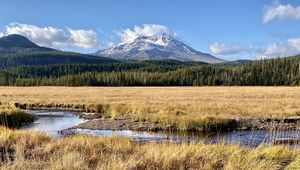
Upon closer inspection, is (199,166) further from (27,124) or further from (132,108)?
(132,108)

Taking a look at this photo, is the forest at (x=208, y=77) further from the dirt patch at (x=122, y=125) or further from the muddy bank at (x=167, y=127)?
the dirt patch at (x=122, y=125)

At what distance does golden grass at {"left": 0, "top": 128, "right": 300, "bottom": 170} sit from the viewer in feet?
30.3

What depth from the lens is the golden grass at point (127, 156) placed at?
9227 mm

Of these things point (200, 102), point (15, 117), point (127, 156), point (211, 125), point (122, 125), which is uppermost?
point (127, 156)

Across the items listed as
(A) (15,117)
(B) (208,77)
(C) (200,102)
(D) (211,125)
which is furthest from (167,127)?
(B) (208,77)

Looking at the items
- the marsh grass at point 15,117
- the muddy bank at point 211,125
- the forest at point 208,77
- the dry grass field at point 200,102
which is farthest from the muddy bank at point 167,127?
the forest at point 208,77

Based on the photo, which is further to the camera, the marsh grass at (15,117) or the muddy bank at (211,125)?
the marsh grass at (15,117)

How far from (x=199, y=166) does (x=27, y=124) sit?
79.9 ft

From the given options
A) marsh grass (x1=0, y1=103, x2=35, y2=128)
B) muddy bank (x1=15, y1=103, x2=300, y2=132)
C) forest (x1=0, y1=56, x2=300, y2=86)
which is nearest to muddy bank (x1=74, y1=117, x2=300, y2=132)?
muddy bank (x1=15, y1=103, x2=300, y2=132)

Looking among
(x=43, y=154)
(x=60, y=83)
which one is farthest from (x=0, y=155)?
(x=60, y=83)

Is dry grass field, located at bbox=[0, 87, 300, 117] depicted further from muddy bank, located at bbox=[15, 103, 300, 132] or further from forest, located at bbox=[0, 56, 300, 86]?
forest, located at bbox=[0, 56, 300, 86]

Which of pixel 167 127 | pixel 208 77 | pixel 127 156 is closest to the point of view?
pixel 127 156

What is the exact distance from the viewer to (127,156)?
10.8 metres

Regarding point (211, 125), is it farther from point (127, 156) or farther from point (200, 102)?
point (200, 102)
